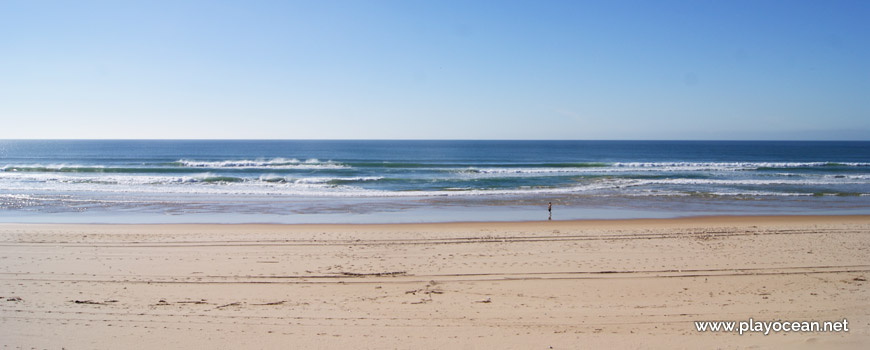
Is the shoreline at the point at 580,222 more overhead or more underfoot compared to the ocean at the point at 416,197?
more underfoot

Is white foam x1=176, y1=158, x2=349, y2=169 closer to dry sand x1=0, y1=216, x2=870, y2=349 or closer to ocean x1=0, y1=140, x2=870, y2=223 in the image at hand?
ocean x1=0, y1=140, x2=870, y2=223

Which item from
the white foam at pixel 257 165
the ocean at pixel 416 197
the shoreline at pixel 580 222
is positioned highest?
the white foam at pixel 257 165

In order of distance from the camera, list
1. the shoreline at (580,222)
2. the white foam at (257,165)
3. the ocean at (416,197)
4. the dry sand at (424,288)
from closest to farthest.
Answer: the dry sand at (424,288) < the shoreline at (580,222) < the ocean at (416,197) < the white foam at (257,165)

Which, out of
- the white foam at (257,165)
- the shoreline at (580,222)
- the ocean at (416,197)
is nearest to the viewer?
the shoreline at (580,222)

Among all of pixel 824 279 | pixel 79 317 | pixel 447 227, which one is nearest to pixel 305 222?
pixel 447 227

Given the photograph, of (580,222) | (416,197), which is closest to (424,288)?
(580,222)

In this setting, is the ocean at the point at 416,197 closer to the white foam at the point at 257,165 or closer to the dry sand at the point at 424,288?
the dry sand at the point at 424,288

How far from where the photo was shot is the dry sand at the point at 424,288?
19.8 feet

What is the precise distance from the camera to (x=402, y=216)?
17.3 metres

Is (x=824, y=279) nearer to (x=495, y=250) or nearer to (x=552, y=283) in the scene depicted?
(x=552, y=283)

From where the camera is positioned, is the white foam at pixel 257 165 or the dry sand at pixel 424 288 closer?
the dry sand at pixel 424 288

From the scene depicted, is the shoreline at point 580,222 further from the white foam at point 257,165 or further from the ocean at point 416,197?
the white foam at point 257,165

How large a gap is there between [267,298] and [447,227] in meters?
7.59

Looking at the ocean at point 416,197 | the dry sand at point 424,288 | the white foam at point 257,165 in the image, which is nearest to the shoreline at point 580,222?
the ocean at point 416,197
